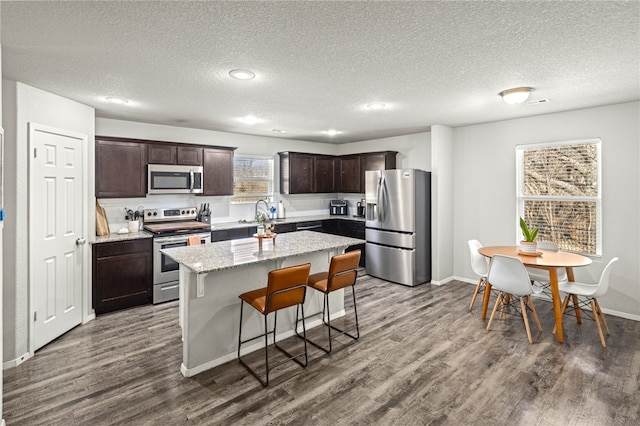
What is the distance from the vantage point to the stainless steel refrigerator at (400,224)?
539cm

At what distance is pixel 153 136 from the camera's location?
→ 5.17 meters

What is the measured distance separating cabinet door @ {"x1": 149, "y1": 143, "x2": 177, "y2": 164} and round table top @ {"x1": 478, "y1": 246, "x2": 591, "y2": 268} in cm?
443

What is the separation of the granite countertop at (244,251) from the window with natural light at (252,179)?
7.57 ft

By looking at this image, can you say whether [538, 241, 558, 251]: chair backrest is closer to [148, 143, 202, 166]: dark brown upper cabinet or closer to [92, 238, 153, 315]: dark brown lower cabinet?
[148, 143, 202, 166]: dark brown upper cabinet

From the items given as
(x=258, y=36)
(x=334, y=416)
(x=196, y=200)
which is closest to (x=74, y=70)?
(x=258, y=36)

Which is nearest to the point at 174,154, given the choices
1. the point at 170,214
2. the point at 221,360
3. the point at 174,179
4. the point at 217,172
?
the point at 174,179

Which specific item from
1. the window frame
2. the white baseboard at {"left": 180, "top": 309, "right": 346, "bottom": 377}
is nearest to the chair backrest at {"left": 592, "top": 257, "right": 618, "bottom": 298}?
the white baseboard at {"left": 180, "top": 309, "right": 346, "bottom": 377}

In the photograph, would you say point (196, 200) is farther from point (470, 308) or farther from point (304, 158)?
point (470, 308)

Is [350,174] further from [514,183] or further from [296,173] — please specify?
[514,183]

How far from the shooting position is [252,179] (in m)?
6.38

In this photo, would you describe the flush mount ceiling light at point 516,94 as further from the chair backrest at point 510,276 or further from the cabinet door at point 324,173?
the cabinet door at point 324,173

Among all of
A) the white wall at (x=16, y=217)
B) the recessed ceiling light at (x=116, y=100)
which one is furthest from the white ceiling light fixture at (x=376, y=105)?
the white wall at (x=16, y=217)

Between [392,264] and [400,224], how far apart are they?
676mm

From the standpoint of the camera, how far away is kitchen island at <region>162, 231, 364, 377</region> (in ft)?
9.55
